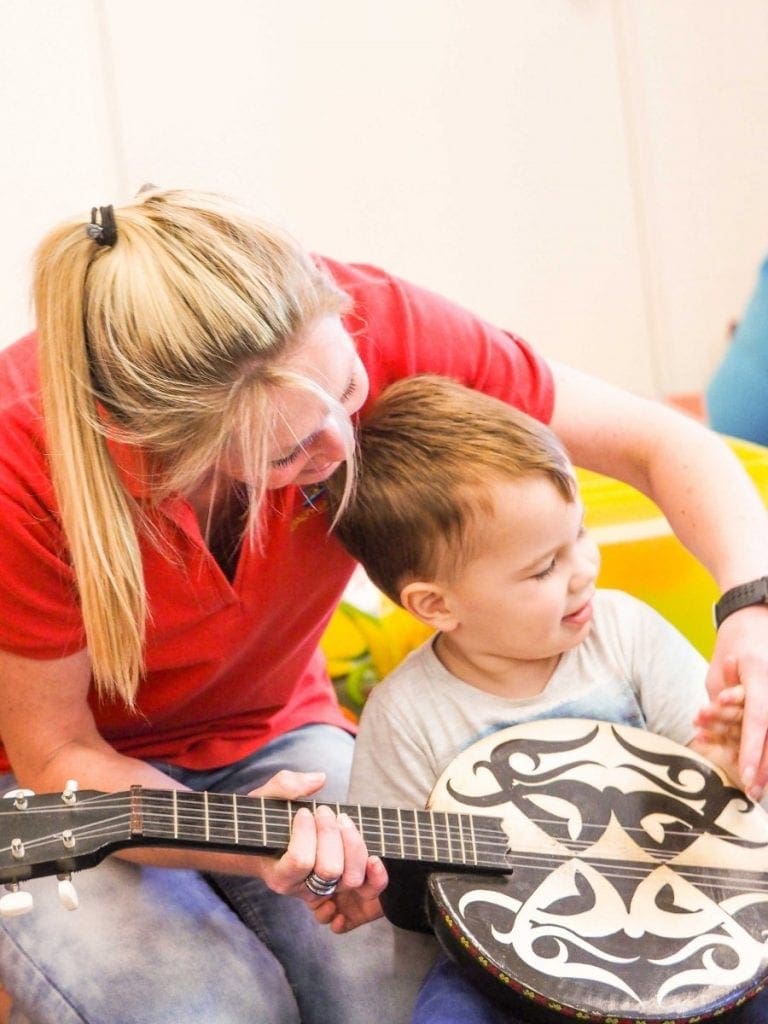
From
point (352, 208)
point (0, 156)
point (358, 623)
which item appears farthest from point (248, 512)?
point (352, 208)

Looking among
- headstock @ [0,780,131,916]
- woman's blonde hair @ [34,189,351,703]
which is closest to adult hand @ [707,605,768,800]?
woman's blonde hair @ [34,189,351,703]

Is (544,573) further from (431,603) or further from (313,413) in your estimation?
(313,413)

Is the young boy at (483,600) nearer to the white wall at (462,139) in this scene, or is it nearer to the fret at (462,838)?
the fret at (462,838)

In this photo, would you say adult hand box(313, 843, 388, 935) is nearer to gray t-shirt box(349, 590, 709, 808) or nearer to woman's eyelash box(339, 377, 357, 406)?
gray t-shirt box(349, 590, 709, 808)

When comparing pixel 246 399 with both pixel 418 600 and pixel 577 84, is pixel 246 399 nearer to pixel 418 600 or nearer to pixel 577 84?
pixel 418 600

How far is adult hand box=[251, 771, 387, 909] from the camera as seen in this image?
1019mm

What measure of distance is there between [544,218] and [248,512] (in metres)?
1.85

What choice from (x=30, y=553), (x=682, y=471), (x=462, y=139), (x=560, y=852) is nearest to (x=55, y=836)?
(x=30, y=553)

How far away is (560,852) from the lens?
1.12m

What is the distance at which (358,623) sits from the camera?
6.53ft

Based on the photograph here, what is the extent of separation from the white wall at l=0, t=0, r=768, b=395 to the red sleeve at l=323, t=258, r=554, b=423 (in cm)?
115

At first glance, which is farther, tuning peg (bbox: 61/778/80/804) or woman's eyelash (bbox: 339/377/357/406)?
woman's eyelash (bbox: 339/377/357/406)

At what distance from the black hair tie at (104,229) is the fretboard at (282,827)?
444mm

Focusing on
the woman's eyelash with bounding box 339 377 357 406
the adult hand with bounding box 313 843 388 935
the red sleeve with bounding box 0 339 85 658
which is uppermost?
the woman's eyelash with bounding box 339 377 357 406
